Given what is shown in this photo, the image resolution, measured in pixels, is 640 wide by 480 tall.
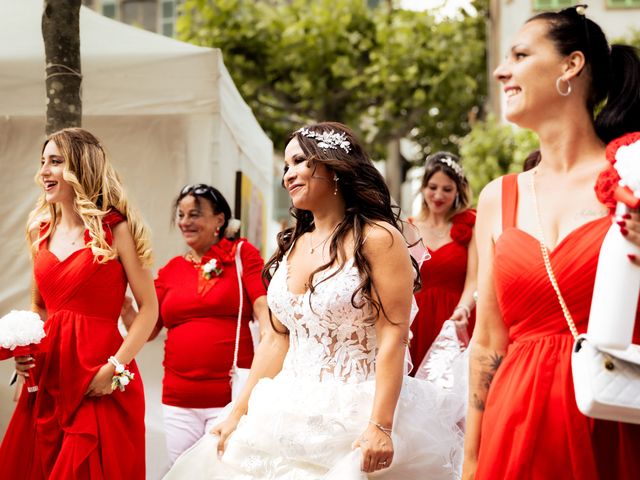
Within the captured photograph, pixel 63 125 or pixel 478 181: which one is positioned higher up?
pixel 63 125

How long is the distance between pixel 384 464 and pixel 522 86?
1498mm

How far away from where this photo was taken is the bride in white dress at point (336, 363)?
336cm

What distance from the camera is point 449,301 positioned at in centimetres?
682

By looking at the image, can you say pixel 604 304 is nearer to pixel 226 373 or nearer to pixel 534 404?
pixel 534 404

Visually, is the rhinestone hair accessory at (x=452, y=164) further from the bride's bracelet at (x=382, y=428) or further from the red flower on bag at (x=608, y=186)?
the red flower on bag at (x=608, y=186)

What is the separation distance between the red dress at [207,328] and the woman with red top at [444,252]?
54.9 inches

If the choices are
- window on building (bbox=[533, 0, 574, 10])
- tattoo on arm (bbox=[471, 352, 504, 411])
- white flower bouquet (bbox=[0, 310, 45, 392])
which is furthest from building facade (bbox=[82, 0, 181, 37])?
tattoo on arm (bbox=[471, 352, 504, 411])

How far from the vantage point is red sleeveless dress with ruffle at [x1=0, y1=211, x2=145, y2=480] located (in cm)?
434

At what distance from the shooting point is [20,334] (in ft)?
13.7

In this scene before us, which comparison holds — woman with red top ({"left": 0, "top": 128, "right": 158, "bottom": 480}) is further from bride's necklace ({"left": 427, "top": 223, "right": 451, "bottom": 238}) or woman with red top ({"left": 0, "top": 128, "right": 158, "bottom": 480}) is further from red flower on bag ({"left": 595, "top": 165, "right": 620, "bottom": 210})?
bride's necklace ({"left": 427, "top": 223, "right": 451, "bottom": 238})

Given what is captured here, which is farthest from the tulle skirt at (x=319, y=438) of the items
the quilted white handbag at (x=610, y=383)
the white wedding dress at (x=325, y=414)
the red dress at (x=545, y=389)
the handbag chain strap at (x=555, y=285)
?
the quilted white handbag at (x=610, y=383)

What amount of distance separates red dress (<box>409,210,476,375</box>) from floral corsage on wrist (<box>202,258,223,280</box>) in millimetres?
1628

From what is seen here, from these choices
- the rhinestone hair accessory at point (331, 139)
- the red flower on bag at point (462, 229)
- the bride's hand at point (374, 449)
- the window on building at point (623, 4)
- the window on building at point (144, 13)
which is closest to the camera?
the bride's hand at point (374, 449)

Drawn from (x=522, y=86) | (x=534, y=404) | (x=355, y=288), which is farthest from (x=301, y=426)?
(x=522, y=86)
